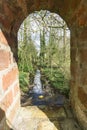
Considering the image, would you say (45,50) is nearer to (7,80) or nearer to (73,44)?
(73,44)

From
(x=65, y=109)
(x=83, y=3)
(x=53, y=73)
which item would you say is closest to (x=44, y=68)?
(x=53, y=73)

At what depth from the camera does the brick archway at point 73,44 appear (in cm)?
99

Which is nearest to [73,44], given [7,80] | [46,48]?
[7,80]

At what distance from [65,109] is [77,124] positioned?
0.73 feet

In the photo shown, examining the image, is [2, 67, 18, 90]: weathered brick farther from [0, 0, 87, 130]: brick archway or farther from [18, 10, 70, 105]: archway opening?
[18, 10, 70, 105]: archway opening

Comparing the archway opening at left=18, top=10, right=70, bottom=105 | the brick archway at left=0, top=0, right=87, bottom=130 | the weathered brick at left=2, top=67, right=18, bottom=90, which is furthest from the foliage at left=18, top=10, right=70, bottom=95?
the weathered brick at left=2, top=67, right=18, bottom=90

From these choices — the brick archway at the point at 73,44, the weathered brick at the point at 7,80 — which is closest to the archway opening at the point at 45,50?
the brick archway at the point at 73,44

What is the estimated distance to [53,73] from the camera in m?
5.56

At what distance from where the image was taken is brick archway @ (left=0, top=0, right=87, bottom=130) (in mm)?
990

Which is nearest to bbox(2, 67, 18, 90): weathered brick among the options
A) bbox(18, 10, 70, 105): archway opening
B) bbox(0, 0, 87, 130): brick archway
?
bbox(0, 0, 87, 130): brick archway

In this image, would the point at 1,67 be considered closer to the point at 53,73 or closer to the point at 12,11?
the point at 12,11

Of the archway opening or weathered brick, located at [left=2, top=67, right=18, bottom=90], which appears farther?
the archway opening

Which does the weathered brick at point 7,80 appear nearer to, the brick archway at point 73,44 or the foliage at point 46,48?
the brick archway at point 73,44

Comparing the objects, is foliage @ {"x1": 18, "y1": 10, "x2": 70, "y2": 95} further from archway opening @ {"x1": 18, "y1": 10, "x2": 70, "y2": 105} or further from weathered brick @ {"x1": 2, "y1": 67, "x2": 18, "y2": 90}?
weathered brick @ {"x1": 2, "y1": 67, "x2": 18, "y2": 90}
